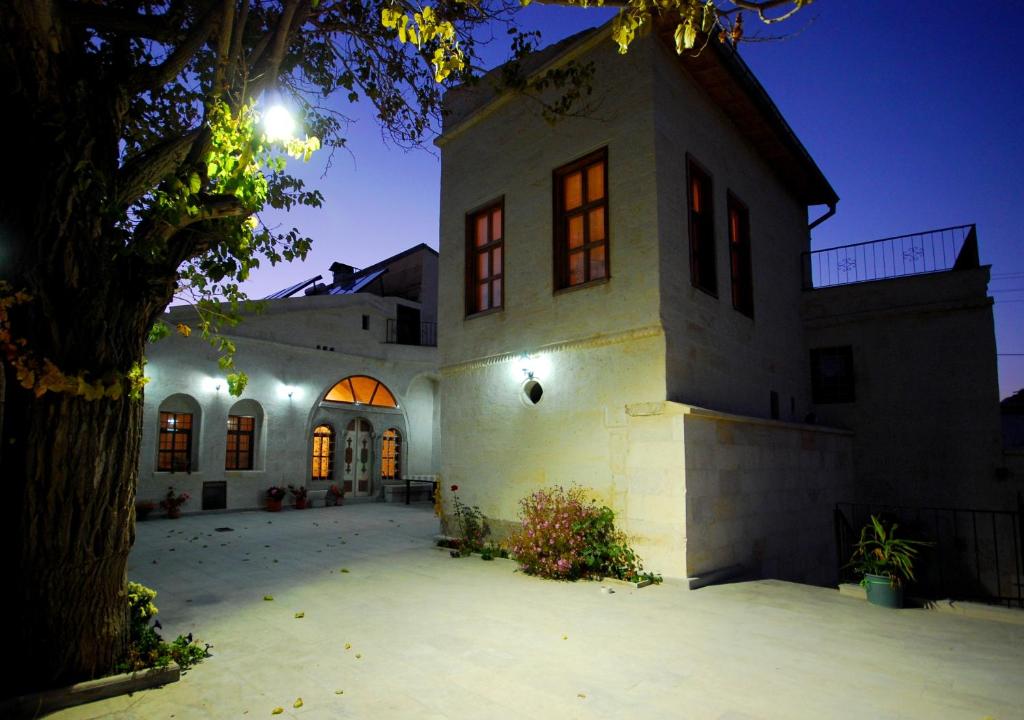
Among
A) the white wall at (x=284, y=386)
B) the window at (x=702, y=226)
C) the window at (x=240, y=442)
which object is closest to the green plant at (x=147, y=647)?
the window at (x=702, y=226)

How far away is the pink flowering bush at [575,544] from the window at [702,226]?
3.58 meters

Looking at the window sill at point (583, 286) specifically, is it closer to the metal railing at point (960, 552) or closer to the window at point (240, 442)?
the metal railing at point (960, 552)

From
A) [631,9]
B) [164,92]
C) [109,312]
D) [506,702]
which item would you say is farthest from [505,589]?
[164,92]

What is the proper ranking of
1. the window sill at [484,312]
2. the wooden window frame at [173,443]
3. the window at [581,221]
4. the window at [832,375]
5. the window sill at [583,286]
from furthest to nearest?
1. the wooden window frame at [173,443]
2. the window at [832,375]
3. the window sill at [484,312]
4. the window at [581,221]
5. the window sill at [583,286]

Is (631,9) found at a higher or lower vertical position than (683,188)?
lower

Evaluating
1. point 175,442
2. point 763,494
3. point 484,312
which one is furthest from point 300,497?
point 763,494

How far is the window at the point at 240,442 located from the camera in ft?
48.8

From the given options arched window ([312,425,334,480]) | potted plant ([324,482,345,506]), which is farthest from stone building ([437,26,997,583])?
arched window ([312,425,334,480])

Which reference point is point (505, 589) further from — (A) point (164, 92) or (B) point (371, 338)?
(B) point (371, 338)

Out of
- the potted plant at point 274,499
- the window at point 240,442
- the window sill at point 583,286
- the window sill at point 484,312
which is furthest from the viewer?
the window at point 240,442

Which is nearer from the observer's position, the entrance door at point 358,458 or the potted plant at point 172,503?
the potted plant at point 172,503

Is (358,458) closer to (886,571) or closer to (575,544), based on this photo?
(575,544)

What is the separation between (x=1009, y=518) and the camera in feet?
32.9

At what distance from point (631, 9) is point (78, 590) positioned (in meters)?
4.86
